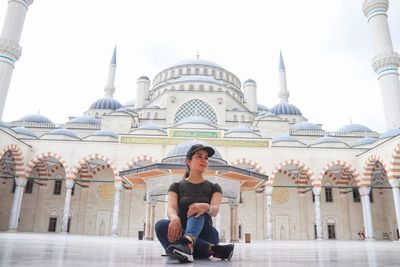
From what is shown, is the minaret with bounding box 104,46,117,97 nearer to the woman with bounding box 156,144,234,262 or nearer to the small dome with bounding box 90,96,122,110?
the small dome with bounding box 90,96,122,110

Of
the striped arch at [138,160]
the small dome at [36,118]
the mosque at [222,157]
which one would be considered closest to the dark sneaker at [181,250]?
the mosque at [222,157]

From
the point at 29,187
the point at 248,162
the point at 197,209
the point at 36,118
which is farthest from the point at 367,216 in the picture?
the point at 36,118

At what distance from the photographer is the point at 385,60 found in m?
18.9

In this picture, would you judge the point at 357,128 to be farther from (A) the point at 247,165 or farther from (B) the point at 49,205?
(B) the point at 49,205

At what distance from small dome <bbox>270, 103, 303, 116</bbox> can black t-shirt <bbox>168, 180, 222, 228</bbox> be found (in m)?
24.6

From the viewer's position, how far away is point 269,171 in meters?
16.9

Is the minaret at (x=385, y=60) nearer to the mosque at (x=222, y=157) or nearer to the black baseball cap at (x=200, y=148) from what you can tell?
the mosque at (x=222, y=157)

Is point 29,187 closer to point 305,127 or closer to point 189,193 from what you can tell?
point 305,127

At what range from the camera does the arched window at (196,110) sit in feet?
78.0

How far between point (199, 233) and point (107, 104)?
25.2 meters

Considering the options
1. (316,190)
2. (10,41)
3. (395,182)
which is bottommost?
(316,190)

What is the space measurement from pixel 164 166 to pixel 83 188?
12.3 metres

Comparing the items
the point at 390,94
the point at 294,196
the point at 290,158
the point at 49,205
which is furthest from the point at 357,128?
the point at 49,205

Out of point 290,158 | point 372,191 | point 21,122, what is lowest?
point 372,191
